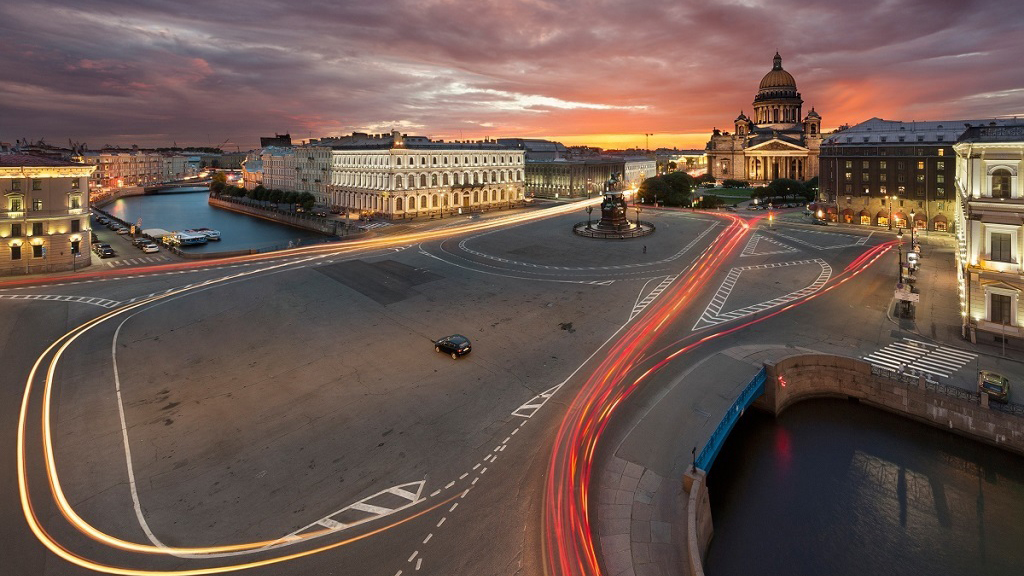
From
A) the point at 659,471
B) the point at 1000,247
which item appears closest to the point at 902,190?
the point at 1000,247

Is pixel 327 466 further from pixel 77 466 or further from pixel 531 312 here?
pixel 531 312

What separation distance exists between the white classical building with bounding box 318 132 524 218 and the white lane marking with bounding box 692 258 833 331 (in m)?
79.0

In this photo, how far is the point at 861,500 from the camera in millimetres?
26281

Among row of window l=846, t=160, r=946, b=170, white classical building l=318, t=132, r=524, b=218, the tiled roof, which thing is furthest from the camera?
white classical building l=318, t=132, r=524, b=218

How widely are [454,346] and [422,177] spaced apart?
293 feet

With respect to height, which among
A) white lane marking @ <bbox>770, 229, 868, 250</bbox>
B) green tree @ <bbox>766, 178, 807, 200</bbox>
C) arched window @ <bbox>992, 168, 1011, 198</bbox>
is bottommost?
white lane marking @ <bbox>770, 229, 868, 250</bbox>

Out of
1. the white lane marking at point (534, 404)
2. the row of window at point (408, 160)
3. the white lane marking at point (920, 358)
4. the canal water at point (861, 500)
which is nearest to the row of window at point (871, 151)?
the white lane marking at point (920, 358)

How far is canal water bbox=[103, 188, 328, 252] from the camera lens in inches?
4338

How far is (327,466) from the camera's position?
24.7 meters

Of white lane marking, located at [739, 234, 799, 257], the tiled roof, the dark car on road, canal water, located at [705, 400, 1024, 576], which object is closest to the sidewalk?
canal water, located at [705, 400, 1024, 576]

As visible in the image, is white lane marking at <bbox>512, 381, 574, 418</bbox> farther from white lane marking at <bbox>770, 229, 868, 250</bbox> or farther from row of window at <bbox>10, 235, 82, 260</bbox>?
row of window at <bbox>10, 235, 82, 260</bbox>

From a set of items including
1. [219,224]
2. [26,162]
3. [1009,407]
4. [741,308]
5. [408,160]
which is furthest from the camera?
[219,224]

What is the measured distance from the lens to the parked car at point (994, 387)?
29.1 m

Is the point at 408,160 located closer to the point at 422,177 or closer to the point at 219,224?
the point at 422,177
